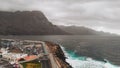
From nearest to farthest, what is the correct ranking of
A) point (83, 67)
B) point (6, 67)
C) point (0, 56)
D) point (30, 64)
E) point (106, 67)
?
1. point (6, 67)
2. point (30, 64)
3. point (0, 56)
4. point (83, 67)
5. point (106, 67)

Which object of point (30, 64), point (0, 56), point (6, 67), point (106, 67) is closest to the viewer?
point (6, 67)

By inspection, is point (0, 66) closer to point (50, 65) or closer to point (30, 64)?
point (30, 64)

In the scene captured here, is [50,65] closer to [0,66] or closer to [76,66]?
[0,66]

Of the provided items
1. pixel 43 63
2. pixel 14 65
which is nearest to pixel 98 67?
pixel 43 63

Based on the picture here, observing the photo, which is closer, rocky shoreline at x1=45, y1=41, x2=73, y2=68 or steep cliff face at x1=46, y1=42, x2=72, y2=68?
rocky shoreline at x1=45, y1=41, x2=73, y2=68

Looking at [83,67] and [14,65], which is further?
[83,67]

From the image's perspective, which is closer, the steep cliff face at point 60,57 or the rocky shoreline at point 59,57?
the rocky shoreline at point 59,57

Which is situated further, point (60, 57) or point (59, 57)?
point (60, 57)

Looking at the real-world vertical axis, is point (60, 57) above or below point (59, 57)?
below

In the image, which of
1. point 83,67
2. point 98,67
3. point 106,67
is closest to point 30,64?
point 83,67

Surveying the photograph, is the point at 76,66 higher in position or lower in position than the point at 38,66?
lower
